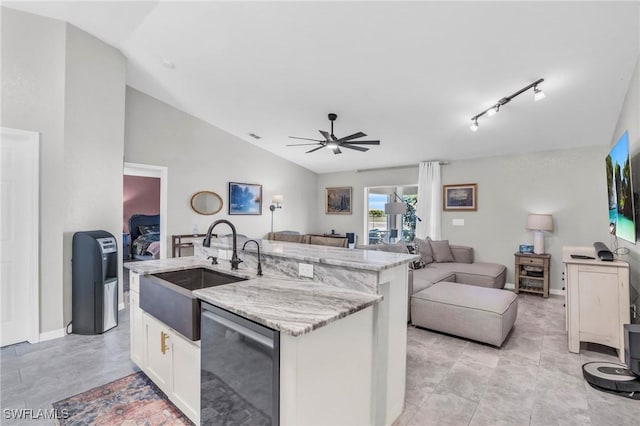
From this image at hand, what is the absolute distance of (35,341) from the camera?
3.08 m

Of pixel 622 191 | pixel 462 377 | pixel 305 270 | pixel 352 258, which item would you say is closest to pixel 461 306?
pixel 462 377

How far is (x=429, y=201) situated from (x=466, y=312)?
347cm

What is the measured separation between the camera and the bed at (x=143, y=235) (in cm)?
774

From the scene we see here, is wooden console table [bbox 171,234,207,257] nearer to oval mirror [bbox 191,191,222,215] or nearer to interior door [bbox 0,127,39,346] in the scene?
oval mirror [bbox 191,191,222,215]

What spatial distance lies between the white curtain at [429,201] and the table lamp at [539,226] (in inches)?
63.0

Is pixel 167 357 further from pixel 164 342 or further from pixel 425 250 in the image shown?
pixel 425 250

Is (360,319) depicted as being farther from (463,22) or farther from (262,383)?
(463,22)

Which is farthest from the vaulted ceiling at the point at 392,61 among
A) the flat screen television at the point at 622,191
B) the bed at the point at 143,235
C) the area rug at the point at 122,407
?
the bed at the point at 143,235

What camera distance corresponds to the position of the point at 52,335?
3.19 metres

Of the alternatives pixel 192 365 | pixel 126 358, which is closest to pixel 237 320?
pixel 192 365

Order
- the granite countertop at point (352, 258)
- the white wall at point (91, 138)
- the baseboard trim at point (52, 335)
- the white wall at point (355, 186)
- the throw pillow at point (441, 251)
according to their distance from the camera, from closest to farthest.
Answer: the granite countertop at point (352, 258), the baseboard trim at point (52, 335), the white wall at point (91, 138), the throw pillow at point (441, 251), the white wall at point (355, 186)

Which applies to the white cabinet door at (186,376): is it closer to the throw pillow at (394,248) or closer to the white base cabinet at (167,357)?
the white base cabinet at (167,357)

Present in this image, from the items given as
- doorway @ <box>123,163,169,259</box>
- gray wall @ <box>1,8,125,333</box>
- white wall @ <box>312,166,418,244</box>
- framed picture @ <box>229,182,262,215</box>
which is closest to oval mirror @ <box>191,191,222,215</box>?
framed picture @ <box>229,182,262,215</box>

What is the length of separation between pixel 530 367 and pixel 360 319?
2.06 m
